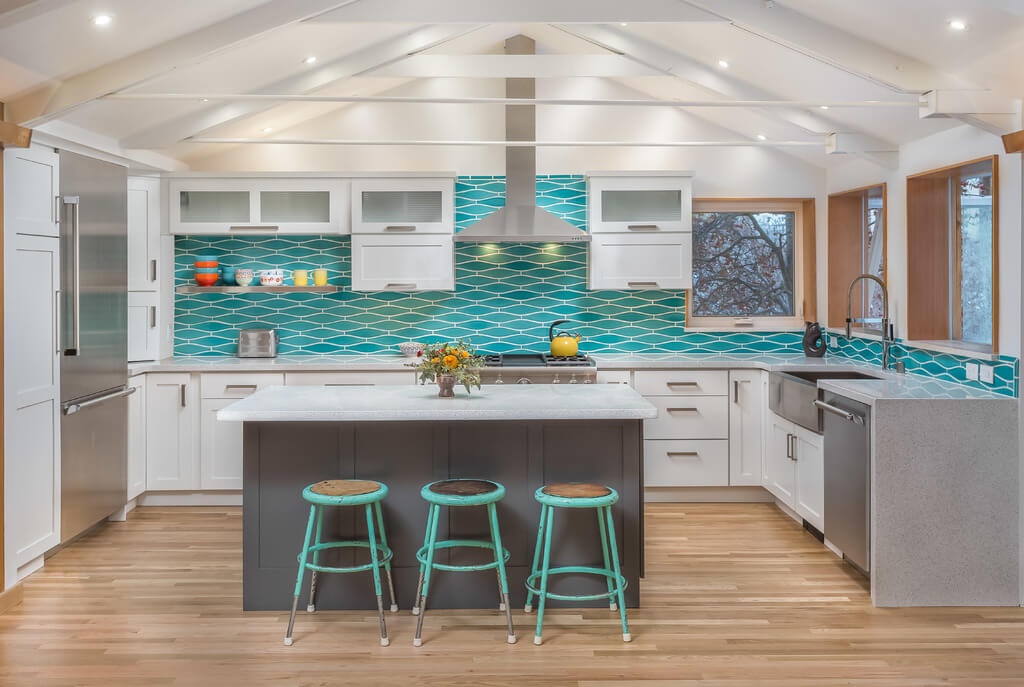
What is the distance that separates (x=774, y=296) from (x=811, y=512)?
2.11 m

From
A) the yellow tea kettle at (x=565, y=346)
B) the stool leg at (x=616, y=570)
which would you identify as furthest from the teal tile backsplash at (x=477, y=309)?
the stool leg at (x=616, y=570)

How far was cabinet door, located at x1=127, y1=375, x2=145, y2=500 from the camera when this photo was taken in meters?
5.30

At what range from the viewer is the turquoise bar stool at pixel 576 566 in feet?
10.9

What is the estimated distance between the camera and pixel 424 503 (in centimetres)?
371

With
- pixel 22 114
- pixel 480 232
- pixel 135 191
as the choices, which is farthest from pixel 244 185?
pixel 22 114

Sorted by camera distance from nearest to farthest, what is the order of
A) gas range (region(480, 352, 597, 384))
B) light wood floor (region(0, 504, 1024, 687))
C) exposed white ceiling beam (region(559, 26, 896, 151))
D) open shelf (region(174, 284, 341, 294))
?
light wood floor (region(0, 504, 1024, 687)), exposed white ceiling beam (region(559, 26, 896, 151)), gas range (region(480, 352, 597, 384)), open shelf (region(174, 284, 341, 294))

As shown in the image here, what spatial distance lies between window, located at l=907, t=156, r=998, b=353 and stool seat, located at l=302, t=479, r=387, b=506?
3077 mm

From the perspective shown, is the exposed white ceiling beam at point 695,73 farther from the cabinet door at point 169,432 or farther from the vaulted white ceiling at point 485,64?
the cabinet door at point 169,432

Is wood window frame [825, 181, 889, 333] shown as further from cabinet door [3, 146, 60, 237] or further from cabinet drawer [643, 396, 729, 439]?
cabinet door [3, 146, 60, 237]

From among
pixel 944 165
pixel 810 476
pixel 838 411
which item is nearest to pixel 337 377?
pixel 810 476

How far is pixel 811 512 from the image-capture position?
472 centimetres

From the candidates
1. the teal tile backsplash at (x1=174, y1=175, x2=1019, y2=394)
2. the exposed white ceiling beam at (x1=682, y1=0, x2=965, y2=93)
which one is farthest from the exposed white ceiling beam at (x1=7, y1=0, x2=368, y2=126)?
the teal tile backsplash at (x1=174, y1=175, x2=1019, y2=394)

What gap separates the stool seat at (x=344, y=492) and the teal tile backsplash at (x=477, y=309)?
9.27 ft

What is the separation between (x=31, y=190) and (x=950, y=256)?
4796 millimetres
